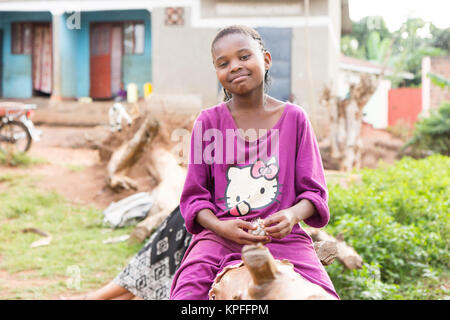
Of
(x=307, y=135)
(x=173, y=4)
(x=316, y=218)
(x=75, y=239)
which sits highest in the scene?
(x=173, y=4)

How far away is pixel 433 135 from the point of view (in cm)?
1188

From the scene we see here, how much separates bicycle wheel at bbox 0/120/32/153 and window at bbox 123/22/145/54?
5502 millimetres

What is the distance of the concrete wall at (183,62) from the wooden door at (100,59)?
3351 mm

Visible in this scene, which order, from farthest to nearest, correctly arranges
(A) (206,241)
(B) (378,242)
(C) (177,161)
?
1. (C) (177,161)
2. (B) (378,242)
3. (A) (206,241)

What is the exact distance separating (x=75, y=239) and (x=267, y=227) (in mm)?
4194

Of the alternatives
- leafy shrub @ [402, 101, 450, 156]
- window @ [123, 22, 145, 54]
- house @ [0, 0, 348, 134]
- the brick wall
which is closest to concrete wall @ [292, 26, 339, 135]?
house @ [0, 0, 348, 134]

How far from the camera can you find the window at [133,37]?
13734 millimetres

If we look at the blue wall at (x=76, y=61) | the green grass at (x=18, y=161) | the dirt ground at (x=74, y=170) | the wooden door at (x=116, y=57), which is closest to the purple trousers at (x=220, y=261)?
the dirt ground at (x=74, y=170)

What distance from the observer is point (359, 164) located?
32.3 feet

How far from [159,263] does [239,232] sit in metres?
1.59

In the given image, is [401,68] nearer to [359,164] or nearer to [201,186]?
[359,164]

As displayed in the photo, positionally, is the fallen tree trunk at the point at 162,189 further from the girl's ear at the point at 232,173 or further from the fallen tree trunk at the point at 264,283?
the fallen tree trunk at the point at 264,283

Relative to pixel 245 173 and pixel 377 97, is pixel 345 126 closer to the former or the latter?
pixel 245 173
